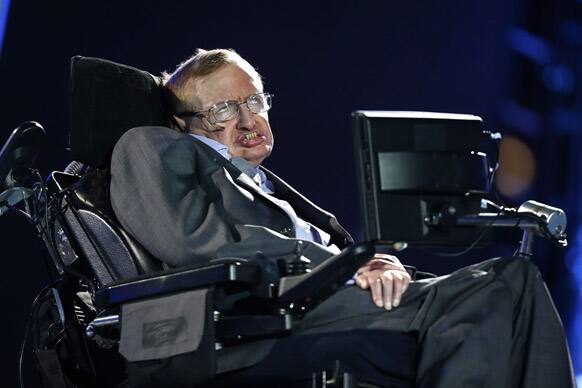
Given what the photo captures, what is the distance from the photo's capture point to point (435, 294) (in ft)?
6.49

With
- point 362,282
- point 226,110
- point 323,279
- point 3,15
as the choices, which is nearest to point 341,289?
point 362,282

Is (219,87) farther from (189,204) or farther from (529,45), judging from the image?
(529,45)

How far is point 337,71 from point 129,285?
2.14m

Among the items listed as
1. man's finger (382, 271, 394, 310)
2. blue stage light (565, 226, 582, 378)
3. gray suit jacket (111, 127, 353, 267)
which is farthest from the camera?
blue stage light (565, 226, 582, 378)

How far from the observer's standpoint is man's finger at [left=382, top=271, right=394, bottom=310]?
6.54 ft

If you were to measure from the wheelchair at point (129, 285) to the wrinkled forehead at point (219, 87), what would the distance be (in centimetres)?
10

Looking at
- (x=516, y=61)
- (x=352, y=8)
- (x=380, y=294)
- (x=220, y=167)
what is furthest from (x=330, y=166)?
(x=380, y=294)

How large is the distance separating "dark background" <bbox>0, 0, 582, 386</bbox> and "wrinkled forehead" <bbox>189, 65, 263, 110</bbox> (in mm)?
728

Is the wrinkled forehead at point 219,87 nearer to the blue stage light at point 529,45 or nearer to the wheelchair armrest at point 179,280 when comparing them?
the wheelchair armrest at point 179,280

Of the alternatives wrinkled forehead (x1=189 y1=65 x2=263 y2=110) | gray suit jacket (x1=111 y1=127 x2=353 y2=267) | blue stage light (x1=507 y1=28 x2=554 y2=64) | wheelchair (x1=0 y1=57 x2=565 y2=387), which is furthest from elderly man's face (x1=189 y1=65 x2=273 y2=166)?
blue stage light (x1=507 y1=28 x2=554 y2=64)

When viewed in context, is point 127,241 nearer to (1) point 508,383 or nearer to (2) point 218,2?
(1) point 508,383

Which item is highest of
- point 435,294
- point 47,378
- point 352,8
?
point 352,8

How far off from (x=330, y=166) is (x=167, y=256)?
1.82 m

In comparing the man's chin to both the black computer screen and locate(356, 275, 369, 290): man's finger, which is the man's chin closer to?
locate(356, 275, 369, 290): man's finger
